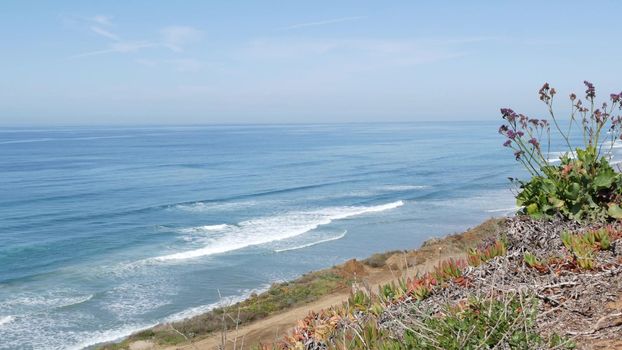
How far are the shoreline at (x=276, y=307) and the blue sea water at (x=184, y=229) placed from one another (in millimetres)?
1148

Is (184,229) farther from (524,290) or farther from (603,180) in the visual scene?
(524,290)

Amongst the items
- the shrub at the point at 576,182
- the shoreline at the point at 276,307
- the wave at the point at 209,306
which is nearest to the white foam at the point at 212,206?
the wave at the point at 209,306

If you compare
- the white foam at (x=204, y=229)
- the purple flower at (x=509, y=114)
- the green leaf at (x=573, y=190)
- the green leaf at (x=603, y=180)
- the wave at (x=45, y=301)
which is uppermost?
the purple flower at (x=509, y=114)

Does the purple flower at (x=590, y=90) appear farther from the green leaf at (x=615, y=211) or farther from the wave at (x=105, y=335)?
the wave at (x=105, y=335)

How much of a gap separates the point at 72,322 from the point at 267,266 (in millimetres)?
8557

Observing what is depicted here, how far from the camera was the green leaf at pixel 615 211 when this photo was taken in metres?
7.38

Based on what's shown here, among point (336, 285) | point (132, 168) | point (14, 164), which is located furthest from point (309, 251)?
point (14, 164)

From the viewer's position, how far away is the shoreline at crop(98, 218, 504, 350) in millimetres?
14123

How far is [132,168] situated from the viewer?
6494cm

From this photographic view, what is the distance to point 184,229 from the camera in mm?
32688

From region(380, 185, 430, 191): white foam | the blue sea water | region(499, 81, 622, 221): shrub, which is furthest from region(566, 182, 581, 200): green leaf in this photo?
region(380, 185, 430, 191): white foam

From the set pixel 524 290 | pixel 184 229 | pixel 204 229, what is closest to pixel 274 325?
pixel 524 290

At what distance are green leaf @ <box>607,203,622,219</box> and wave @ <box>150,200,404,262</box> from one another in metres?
21.4

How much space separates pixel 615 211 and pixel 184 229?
2758 cm
